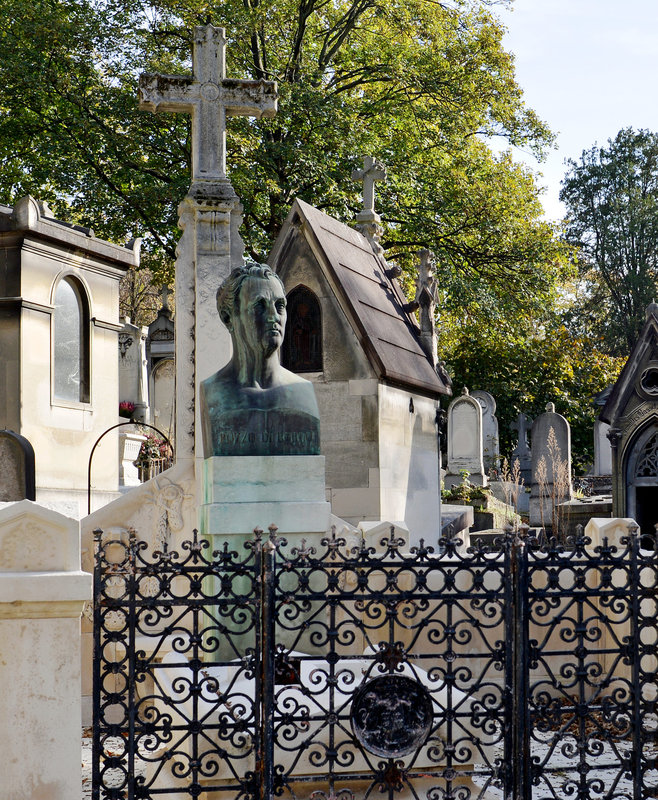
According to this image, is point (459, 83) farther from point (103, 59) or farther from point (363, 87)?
point (103, 59)

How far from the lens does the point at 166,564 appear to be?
5.16 meters

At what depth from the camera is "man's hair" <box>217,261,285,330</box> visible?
6.52 m

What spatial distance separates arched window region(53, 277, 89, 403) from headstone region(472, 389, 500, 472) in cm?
1792

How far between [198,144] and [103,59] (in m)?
13.1

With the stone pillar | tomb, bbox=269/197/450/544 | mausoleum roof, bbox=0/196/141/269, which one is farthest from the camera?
mausoleum roof, bbox=0/196/141/269

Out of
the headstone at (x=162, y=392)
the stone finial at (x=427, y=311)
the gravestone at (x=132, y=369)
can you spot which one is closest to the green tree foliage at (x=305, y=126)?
the gravestone at (x=132, y=369)

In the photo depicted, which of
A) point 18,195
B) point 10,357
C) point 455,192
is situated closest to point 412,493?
point 10,357

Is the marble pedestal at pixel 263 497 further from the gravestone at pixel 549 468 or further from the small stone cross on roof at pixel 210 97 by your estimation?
the gravestone at pixel 549 468

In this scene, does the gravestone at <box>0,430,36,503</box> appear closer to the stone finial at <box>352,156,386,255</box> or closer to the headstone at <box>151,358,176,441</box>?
the stone finial at <box>352,156,386,255</box>

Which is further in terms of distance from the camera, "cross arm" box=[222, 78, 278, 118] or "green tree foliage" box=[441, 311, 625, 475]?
"green tree foliage" box=[441, 311, 625, 475]

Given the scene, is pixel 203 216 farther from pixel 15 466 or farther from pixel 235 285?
pixel 15 466

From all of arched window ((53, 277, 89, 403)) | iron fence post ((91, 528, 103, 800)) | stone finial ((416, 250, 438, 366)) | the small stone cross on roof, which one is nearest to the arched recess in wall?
stone finial ((416, 250, 438, 366))

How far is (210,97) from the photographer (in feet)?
30.6

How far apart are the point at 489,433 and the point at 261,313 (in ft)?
85.4
